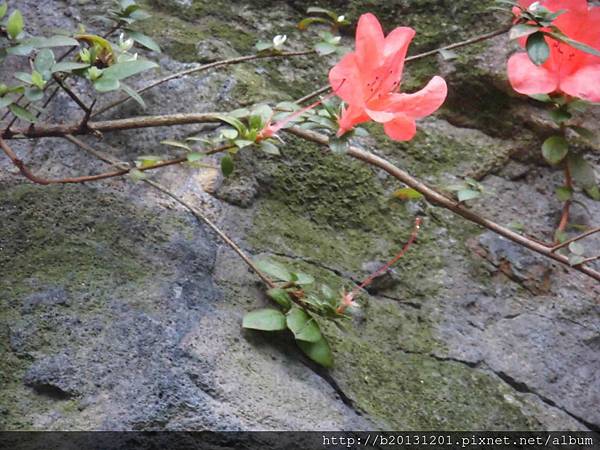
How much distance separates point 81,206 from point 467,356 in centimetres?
72

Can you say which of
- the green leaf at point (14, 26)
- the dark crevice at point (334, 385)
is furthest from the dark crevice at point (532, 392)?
the green leaf at point (14, 26)

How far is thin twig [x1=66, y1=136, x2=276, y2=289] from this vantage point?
108cm

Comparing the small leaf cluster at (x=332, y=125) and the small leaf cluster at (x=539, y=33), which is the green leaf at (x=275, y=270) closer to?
the small leaf cluster at (x=332, y=125)

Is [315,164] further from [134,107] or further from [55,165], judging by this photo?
[55,165]

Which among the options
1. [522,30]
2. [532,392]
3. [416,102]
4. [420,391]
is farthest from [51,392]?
[522,30]

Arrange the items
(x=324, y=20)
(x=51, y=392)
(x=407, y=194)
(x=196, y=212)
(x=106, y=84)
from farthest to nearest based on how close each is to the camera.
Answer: (x=324, y=20) < (x=407, y=194) < (x=196, y=212) < (x=106, y=84) < (x=51, y=392)

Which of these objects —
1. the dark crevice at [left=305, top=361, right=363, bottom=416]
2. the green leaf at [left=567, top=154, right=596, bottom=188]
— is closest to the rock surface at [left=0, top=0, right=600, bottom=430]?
the dark crevice at [left=305, top=361, right=363, bottom=416]

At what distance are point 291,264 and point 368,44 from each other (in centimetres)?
40

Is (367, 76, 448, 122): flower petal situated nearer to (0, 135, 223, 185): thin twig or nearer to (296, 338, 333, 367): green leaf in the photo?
(0, 135, 223, 185): thin twig

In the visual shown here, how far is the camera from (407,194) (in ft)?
4.26

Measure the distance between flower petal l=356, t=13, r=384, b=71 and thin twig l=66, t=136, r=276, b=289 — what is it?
0.35m

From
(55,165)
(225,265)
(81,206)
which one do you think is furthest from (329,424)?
(55,165)

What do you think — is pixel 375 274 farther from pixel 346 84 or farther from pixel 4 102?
pixel 4 102

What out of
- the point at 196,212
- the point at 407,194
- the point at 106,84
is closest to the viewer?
the point at 106,84
